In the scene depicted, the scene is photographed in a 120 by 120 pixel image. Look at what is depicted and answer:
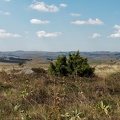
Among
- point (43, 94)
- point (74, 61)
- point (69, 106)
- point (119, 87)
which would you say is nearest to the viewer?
point (69, 106)

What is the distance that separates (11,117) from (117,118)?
81.4 inches

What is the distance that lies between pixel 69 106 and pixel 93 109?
0.84 meters

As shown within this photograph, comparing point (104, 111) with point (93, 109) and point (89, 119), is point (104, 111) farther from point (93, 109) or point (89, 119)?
point (89, 119)

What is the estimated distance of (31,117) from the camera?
587 centimetres

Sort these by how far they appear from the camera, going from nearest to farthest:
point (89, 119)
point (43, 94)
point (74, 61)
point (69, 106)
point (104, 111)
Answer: point (89, 119) < point (104, 111) < point (69, 106) < point (43, 94) < point (74, 61)

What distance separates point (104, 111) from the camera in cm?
605

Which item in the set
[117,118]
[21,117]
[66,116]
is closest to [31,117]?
[21,117]

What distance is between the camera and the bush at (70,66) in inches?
1009

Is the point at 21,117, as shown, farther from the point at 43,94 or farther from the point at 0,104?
the point at 43,94

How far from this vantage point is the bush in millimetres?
25625

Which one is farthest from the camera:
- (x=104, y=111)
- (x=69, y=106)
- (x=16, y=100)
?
(x=16, y=100)

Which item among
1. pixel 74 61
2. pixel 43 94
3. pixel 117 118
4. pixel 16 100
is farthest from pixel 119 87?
pixel 74 61

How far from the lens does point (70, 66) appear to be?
27266 millimetres

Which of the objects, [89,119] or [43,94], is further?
[43,94]
